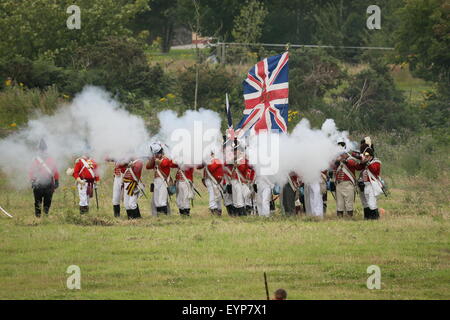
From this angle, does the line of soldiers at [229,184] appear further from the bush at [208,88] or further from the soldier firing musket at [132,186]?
the bush at [208,88]

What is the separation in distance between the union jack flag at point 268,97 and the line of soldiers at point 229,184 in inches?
46.6

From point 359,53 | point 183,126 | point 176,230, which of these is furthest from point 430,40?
point 176,230

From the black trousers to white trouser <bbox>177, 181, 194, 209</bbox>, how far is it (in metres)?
2.78

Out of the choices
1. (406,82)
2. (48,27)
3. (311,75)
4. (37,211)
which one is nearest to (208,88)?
(311,75)

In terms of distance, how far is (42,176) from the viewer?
924 inches

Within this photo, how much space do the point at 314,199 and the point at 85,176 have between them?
5.05m

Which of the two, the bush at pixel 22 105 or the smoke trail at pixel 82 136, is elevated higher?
the bush at pixel 22 105

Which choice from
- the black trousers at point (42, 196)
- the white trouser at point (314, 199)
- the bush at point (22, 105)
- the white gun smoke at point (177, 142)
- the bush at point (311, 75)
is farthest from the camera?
the bush at point (311, 75)

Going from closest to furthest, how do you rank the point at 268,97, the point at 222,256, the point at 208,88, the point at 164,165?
the point at 222,256 → the point at 164,165 → the point at 268,97 → the point at 208,88

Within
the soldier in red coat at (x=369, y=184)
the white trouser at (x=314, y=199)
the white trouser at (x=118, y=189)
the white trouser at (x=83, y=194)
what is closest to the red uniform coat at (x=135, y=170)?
the white trouser at (x=118, y=189)

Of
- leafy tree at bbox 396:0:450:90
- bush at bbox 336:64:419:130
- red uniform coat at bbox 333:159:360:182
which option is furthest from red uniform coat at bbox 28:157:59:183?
leafy tree at bbox 396:0:450:90

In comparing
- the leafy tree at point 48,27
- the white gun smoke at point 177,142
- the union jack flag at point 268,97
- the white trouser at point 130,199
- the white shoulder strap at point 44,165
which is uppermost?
the leafy tree at point 48,27

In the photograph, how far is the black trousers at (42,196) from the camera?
2351 centimetres

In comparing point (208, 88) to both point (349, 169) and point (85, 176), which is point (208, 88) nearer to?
point (85, 176)
